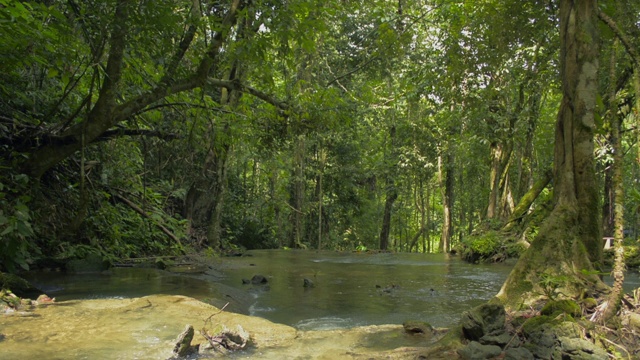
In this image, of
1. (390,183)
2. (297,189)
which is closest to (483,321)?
(297,189)

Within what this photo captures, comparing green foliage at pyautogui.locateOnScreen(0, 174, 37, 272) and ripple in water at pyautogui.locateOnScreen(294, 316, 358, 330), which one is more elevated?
green foliage at pyautogui.locateOnScreen(0, 174, 37, 272)

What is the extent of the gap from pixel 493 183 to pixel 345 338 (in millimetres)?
14993

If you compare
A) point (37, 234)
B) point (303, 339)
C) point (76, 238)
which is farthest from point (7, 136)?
point (303, 339)

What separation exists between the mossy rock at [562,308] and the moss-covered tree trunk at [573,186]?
59cm

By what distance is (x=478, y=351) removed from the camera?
377 centimetres

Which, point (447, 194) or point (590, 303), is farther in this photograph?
point (447, 194)

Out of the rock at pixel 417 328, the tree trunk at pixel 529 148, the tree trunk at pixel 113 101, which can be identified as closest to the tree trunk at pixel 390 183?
the tree trunk at pixel 529 148

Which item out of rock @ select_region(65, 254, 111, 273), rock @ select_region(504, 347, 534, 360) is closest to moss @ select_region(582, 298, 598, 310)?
rock @ select_region(504, 347, 534, 360)

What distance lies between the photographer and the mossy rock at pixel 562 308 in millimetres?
4231

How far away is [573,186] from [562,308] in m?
1.81

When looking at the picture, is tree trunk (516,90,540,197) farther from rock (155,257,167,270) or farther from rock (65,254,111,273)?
rock (65,254,111,273)

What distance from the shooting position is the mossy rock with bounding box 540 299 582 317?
4.23 metres

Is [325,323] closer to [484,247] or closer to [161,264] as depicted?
[161,264]

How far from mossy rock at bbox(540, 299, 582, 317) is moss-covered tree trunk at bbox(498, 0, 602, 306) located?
59 centimetres
